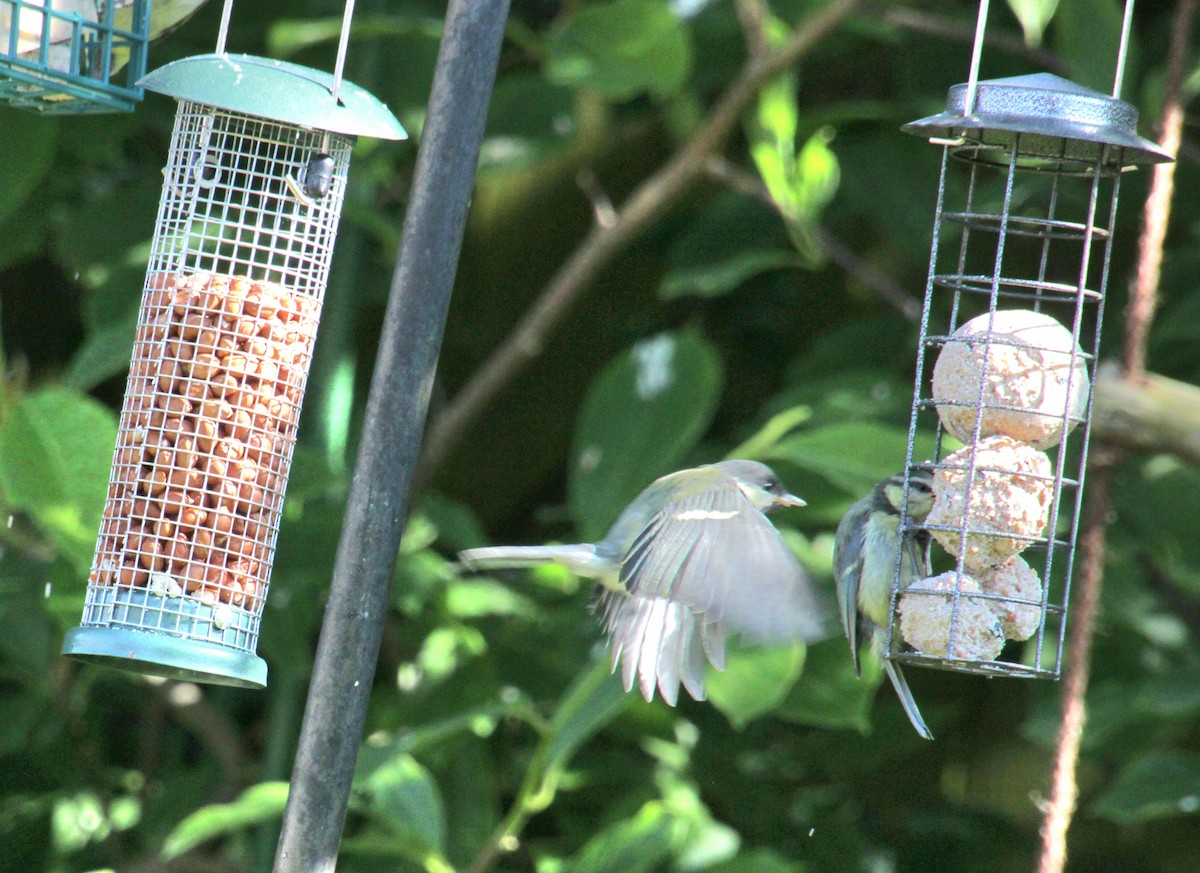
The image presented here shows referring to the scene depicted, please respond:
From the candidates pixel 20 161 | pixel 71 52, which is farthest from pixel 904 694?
pixel 20 161

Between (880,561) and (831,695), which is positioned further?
(831,695)

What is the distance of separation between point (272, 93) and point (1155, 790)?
110 inches

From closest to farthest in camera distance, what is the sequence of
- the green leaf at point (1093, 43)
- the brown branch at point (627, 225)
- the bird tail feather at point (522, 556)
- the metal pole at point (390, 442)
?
the metal pole at point (390, 442)
the bird tail feather at point (522, 556)
the green leaf at point (1093, 43)
the brown branch at point (627, 225)

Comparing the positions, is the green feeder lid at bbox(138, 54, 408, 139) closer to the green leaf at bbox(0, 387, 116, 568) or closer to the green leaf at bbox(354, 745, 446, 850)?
the green leaf at bbox(0, 387, 116, 568)

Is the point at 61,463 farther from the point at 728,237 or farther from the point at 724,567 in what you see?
the point at 728,237

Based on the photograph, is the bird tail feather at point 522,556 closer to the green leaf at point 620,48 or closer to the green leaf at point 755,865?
the green leaf at point 755,865

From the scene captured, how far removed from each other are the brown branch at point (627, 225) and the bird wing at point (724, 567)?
1256mm

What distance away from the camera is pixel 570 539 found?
4871 millimetres

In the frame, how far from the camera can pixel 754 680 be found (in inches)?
133

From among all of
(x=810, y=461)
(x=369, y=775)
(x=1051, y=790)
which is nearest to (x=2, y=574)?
(x=369, y=775)

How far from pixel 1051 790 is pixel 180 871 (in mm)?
2712

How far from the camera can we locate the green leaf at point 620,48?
12.5 ft

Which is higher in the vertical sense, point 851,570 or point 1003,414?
point 1003,414

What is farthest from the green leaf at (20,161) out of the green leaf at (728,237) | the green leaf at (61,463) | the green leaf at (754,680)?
the green leaf at (754,680)
